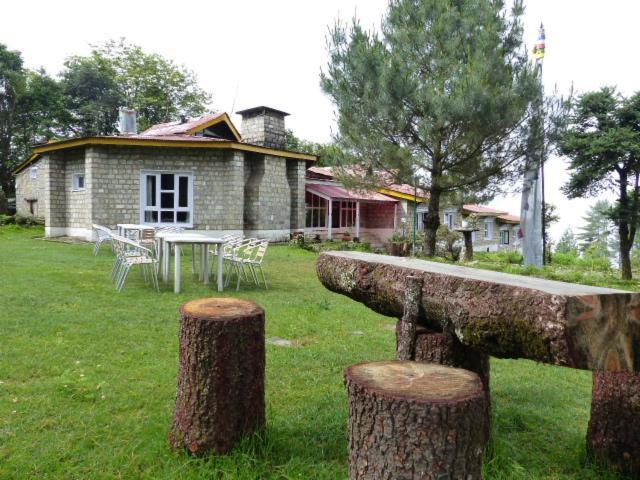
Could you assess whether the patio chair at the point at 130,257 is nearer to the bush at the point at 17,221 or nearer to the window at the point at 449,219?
the bush at the point at 17,221

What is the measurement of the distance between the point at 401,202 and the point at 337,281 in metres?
20.6

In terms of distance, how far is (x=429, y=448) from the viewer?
1.51 meters

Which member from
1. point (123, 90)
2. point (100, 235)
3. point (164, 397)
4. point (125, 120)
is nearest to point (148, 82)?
point (123, 90)

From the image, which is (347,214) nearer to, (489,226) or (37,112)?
(489,226)

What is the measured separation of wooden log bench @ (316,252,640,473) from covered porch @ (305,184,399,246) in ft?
50.2

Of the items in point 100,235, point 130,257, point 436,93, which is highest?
point 436,93

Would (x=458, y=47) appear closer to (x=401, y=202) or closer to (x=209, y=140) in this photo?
(x=209, y=140)

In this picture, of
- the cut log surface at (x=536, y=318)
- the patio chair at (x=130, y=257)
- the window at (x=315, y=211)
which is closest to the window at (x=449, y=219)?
the window at (x=315, y=211)

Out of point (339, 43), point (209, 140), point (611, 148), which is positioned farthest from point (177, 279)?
point (611, 148)

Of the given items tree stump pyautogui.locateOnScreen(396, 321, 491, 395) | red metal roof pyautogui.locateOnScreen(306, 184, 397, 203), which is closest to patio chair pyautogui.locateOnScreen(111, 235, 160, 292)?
tree stump pyautogui.locateOnScreen(396, 321, 491, 395)

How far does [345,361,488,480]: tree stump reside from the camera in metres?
1.51

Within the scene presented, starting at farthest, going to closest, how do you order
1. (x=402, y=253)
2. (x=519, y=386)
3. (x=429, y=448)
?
(x=402, y=253)
(x=519, y=386)
(x=429, y=448)

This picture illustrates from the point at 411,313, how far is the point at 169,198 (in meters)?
14.0

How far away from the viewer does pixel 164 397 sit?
3.15m
